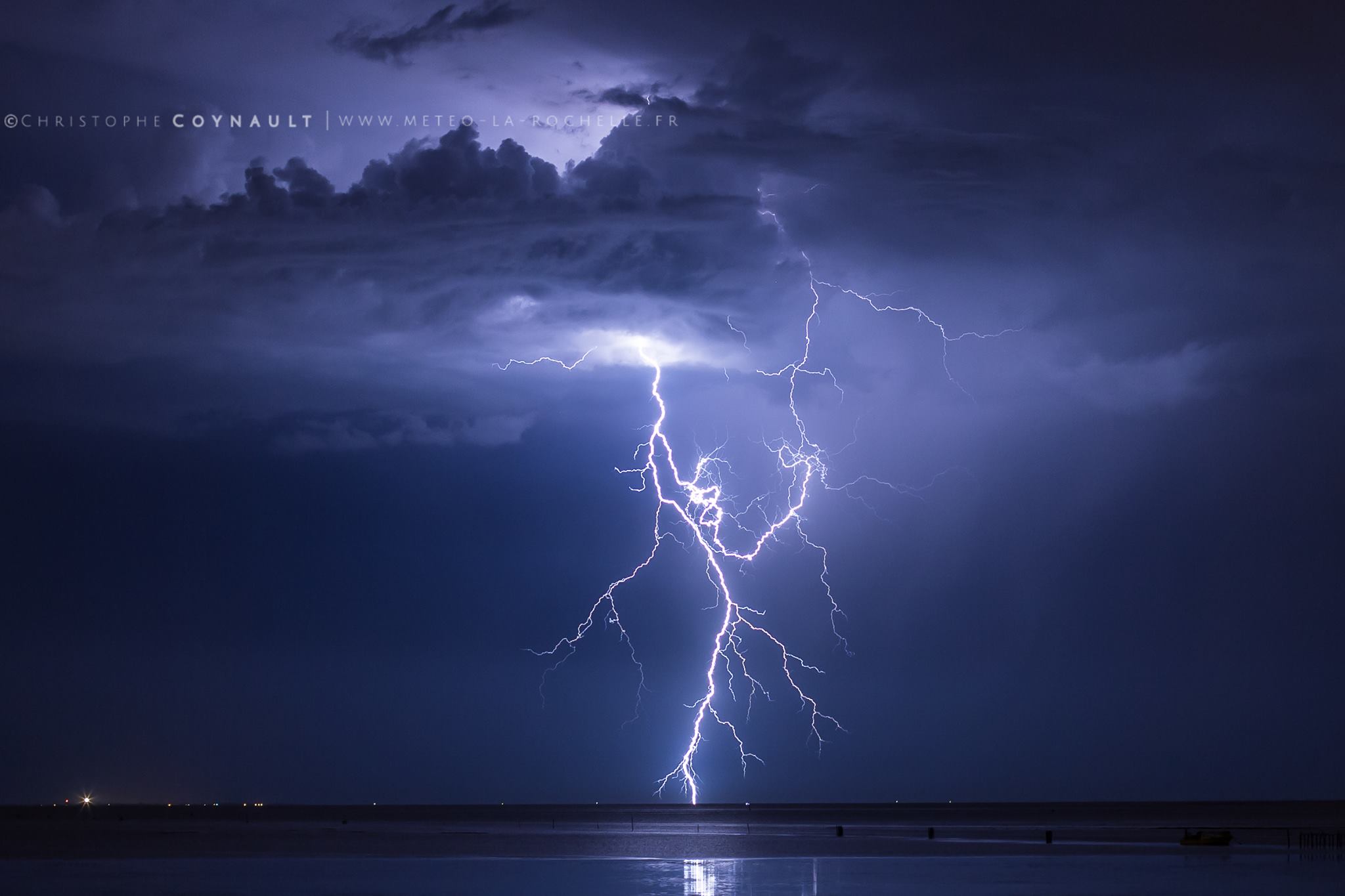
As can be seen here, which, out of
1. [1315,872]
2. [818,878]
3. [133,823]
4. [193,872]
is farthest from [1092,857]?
[133,823]

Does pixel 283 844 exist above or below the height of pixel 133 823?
below

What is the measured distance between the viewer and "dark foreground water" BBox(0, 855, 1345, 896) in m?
36.5

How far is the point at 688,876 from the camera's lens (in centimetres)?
4141

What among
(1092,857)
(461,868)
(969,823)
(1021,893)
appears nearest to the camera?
(1021,893)

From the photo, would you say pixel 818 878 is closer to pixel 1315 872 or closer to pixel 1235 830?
pixel 1315 872

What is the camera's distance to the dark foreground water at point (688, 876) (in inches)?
1437

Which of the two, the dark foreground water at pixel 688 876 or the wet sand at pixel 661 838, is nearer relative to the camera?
the dark foreground water at pixel 688 876

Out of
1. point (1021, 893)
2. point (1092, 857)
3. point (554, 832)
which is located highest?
point (554, 832)

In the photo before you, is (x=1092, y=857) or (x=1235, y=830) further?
(x=1235, y=830)

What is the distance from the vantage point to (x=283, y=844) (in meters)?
63.2

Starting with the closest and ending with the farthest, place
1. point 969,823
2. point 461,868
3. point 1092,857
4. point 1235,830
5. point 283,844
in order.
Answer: point 461,868, point 1092,857, point 283,844, point 1235,830, point 969,823

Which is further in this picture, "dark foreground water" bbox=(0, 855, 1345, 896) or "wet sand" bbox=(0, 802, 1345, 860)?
"wet sand" bbox=(0, 802, 1345, 860)

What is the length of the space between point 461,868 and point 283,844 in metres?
20.5

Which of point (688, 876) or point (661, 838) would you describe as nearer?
point (688, 876)
